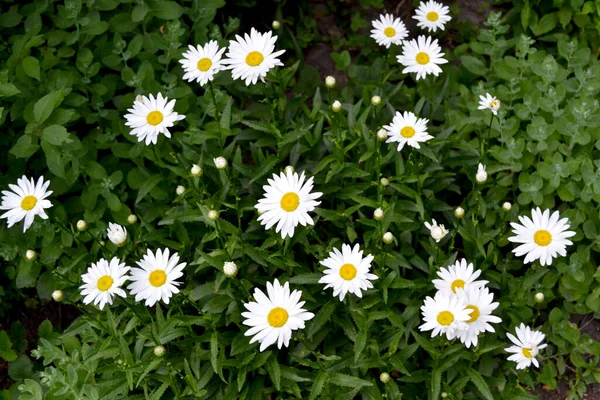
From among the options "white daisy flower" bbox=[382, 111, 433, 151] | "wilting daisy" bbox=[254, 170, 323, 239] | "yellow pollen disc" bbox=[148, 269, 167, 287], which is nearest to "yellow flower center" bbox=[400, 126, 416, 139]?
"white daisy flower" bbox=[382, 111, 433, 151]

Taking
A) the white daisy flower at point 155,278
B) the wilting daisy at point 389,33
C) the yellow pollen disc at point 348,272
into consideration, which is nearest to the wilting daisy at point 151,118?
the white daisy flower at point 155,278

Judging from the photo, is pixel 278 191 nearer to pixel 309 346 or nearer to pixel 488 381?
pixel 309 346

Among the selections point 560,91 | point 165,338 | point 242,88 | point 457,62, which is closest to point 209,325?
point 165,338

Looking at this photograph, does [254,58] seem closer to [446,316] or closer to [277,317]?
[277,317]

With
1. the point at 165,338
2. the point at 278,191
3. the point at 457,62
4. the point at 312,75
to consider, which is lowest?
the point at 165,338

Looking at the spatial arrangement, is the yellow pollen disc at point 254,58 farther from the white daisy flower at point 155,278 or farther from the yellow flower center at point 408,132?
the white daisy flower at point 155,278
